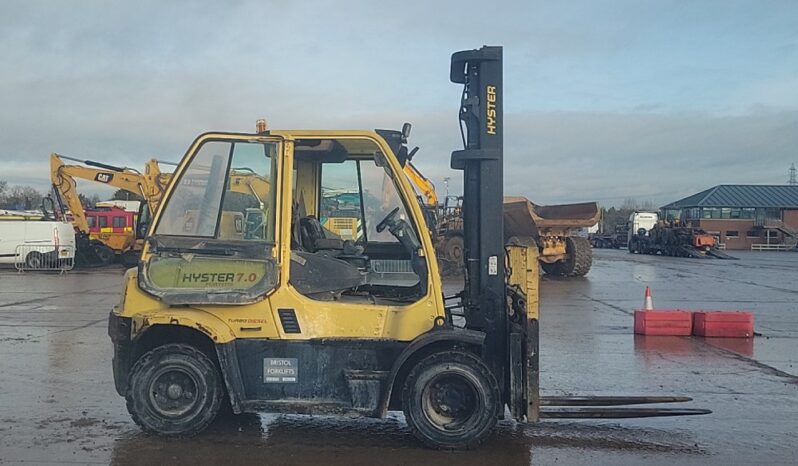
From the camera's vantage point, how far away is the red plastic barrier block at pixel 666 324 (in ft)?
39.4

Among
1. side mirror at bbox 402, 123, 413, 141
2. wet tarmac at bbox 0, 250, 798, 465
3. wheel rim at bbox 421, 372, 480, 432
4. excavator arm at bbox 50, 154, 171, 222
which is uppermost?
excavator arm at bbox 50, 154, 171, 222

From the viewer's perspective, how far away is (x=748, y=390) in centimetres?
796

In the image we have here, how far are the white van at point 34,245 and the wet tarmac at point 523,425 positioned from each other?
15.0 m

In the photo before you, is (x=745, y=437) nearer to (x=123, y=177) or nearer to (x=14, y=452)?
(x=14, y=452)

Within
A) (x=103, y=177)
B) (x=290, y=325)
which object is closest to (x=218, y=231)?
(x=290, y=325)

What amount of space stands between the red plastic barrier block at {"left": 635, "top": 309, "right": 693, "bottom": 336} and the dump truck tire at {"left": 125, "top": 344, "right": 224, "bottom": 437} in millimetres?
8405

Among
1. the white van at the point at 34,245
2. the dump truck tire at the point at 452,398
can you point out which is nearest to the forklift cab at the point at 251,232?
the dump truck tire at the point at 452,398

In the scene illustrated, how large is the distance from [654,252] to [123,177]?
34583 millimetres

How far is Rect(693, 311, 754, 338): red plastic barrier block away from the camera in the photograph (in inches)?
465

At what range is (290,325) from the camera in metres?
5.71

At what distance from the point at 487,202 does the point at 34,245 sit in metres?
26.7

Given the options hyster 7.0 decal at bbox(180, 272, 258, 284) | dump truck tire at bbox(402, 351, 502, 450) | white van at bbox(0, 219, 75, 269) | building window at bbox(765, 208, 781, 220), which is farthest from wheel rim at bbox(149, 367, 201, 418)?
building window at bbox(765, 208, 781, 220)

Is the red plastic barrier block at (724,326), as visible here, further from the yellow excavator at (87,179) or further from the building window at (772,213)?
the building window at (772,213)

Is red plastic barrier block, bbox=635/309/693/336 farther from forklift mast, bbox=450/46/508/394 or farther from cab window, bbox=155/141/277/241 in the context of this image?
cab window, bbox=155/141/277/241
